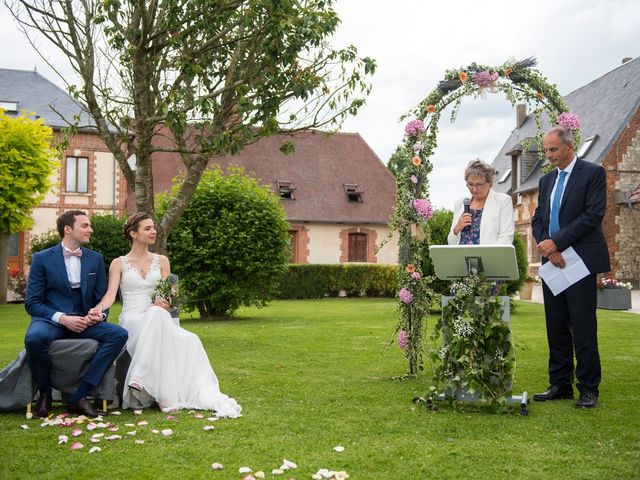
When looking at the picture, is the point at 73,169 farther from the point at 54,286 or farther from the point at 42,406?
the point at 42,406

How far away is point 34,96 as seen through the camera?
2914 centimetres

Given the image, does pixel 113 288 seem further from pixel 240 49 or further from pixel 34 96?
pixel 34 96

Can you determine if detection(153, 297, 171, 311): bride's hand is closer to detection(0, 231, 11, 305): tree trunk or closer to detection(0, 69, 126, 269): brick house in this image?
detection(0, 231, 11, 305): tree trunk

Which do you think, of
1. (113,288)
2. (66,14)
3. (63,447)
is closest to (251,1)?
(66,14)

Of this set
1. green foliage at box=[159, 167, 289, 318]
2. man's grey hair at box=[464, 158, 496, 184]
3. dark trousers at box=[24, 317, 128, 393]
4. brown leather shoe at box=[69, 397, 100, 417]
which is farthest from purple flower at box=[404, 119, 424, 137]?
green foliage at box=[159, 167, 289, 318]

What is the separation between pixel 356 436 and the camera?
497 centimetres

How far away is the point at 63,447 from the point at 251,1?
248 inches

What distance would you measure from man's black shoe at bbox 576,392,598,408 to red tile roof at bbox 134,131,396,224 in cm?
2534

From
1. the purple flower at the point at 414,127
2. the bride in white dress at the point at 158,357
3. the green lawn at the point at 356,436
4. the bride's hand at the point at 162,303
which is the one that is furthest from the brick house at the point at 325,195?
the bride's hand at the point at 162,303

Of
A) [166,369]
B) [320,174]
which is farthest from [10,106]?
[166,369]

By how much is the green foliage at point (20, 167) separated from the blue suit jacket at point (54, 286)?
51.4 feet

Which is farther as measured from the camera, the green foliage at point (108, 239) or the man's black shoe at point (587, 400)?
the green foliage at point (108, 239)

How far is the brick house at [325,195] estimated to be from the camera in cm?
3152

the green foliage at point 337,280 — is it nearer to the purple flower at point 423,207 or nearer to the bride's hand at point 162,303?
the purple flower at point 423,207
